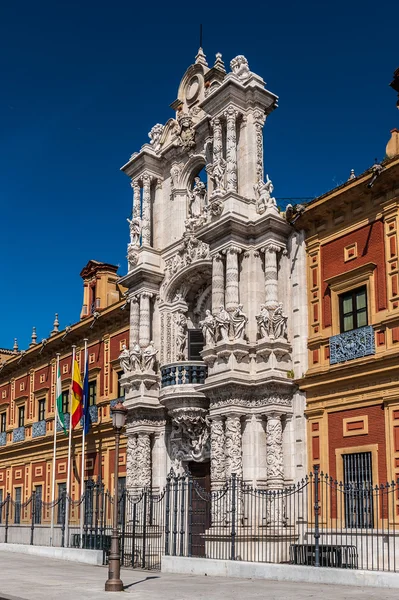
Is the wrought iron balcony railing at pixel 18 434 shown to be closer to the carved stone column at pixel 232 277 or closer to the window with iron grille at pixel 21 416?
the window with iron grille at pixel 21 416

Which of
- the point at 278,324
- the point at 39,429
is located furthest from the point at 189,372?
the point at 39,429

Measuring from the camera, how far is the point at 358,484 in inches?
761

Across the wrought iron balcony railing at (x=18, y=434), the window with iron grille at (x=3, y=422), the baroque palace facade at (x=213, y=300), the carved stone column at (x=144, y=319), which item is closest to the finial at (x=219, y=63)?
the baroque palace facade at (x=213, y=300)

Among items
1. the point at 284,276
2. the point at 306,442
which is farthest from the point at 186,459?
the point at 284,276

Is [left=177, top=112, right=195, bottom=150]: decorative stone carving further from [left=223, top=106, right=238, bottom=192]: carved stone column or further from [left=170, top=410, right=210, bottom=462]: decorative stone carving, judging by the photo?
[left=170, top=410, right=210, bottom=462]: decorative stone carving


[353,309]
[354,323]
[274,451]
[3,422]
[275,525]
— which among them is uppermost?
[353,309]

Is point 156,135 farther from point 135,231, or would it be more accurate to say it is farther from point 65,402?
point 65,402

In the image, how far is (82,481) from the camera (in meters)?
30.1

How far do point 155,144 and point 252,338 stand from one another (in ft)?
32.1

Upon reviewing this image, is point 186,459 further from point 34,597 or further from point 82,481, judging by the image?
point 34,597

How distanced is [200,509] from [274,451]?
9.73ft

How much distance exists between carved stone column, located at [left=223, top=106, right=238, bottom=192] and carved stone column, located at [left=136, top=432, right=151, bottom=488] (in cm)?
869

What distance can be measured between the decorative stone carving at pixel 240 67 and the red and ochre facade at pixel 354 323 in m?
5.19

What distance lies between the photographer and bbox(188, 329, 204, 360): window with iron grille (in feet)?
83.7
